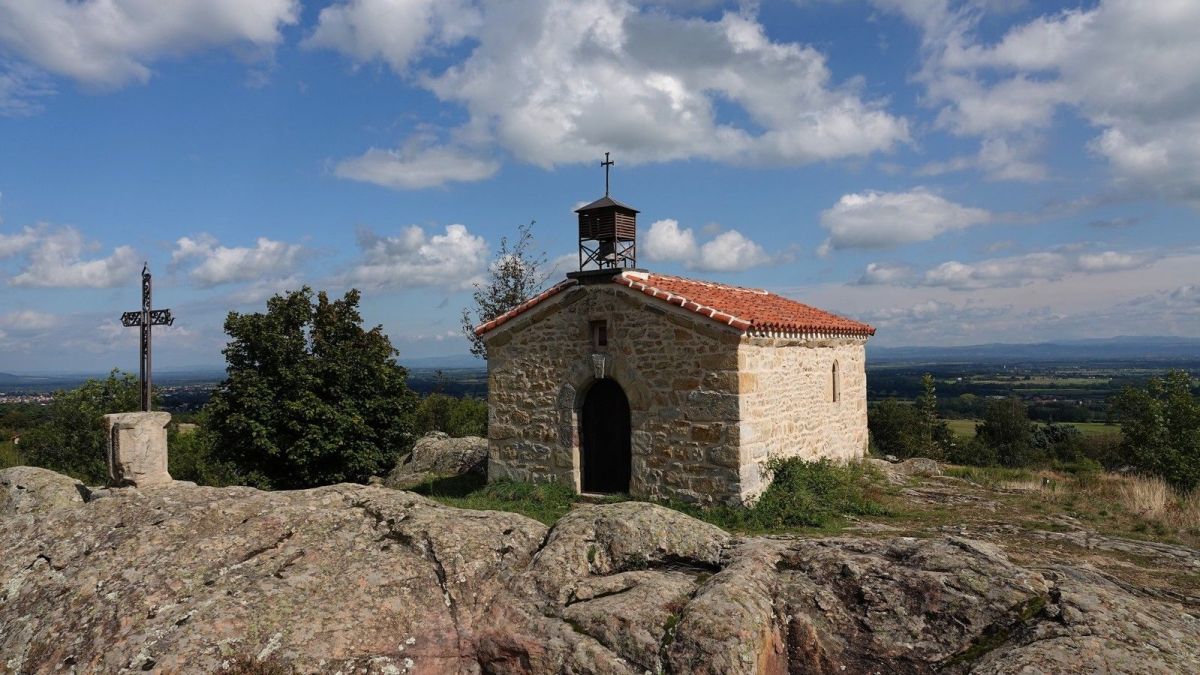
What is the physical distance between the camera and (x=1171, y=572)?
26.6 ft

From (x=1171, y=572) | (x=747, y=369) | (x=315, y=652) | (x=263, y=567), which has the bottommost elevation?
(x=1171, y=572)

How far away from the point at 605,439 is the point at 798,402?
414 cm

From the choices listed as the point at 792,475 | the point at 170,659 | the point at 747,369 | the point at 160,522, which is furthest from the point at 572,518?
the point at 792,475

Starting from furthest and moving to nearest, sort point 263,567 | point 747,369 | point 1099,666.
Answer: point 747,369, point 263,567, point 1099,666

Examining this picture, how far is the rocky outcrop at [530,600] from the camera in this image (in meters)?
4.43

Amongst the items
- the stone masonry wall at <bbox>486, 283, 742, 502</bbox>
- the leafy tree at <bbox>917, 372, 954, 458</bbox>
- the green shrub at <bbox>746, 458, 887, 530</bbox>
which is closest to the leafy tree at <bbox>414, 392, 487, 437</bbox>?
the stone masonry wall at <bbox>486, 283, 742, 502</bbox>

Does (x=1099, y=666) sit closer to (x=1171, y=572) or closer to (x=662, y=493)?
(x=1171, y=572)

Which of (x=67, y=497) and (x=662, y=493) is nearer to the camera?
(x=67, y=497)

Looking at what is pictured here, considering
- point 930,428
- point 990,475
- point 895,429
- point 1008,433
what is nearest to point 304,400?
point 990,475

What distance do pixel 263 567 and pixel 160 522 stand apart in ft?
4.11

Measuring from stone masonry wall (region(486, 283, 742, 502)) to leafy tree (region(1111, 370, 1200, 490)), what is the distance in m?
19.2

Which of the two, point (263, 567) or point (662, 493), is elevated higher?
point (263, 567)

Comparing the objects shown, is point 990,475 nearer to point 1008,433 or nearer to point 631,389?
point 631,389

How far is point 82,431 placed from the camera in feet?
99.2
